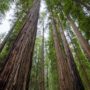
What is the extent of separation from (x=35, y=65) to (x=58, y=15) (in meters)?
6.34

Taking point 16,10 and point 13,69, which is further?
point 16,10

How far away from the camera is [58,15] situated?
1278 cm

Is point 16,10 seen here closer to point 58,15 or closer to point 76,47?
point 58,15

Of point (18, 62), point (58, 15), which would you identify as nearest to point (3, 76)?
point (18, 62)

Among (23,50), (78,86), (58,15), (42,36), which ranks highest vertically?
(23,50)

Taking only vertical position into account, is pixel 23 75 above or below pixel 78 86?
above

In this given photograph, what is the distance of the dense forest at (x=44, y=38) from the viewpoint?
1.18 m

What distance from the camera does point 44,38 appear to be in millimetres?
17891

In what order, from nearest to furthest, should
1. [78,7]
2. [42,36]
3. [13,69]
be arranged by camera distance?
[13,69] < [78,7] < [42,36]

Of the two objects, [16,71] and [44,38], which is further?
[44,38]

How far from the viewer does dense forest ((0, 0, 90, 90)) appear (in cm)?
118

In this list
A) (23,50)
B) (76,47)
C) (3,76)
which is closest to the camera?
(3,76)

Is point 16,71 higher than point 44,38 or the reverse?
higher

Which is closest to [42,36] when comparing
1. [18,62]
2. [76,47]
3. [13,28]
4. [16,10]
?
[76,47]
